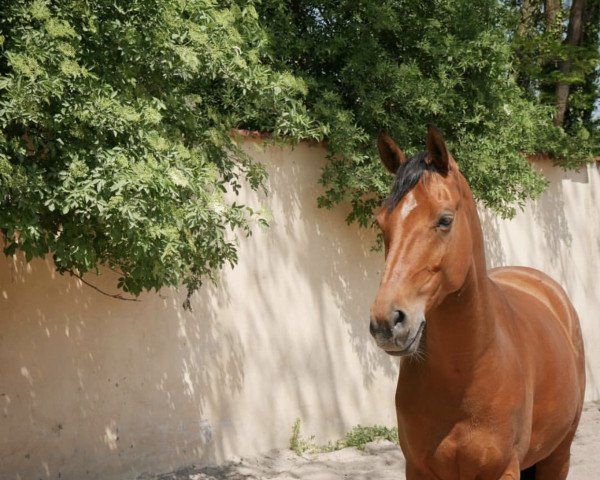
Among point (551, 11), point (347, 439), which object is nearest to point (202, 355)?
point (347, 439)

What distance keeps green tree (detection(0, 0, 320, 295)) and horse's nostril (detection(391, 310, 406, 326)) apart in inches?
65.8

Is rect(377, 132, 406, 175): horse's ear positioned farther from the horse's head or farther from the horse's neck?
the horse's neck

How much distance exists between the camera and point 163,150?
4508mm

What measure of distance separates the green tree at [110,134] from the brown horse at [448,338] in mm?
1380

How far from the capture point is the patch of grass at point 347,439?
23.1ft

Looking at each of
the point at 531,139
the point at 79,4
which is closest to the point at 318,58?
the point at 531,139

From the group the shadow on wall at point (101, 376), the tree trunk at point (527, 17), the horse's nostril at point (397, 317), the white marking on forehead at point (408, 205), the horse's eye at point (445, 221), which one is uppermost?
the tree trunk at point (527, 17)

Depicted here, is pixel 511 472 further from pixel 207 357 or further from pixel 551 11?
pixel 551 11

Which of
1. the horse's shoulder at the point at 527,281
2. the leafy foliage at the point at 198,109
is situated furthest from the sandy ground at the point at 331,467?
the horse's shoulder at the point at 527,281

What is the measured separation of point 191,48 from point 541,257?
6688 mm

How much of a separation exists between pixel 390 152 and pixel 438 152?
332mm

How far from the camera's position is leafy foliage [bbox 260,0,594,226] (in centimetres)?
745

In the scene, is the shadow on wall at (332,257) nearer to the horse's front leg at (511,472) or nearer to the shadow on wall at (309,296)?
the shadow on wall at (309,296)

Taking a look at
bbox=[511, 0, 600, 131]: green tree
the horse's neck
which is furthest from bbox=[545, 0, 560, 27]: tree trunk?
the horse's neck
